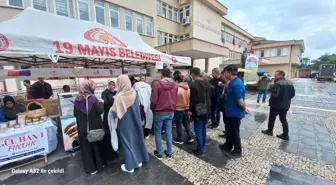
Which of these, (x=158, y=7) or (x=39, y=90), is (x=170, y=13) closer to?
(x=158, y=7)

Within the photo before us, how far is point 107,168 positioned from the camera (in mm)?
2791

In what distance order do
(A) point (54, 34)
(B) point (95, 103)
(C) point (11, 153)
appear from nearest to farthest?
1. (B) point (95, 103)
2. (C) point (11, 153)
3. (A) point (54, 34)

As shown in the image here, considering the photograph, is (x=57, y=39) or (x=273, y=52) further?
(x=273, y=52)

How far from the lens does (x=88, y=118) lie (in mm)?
2404

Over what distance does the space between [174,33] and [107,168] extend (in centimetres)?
1628

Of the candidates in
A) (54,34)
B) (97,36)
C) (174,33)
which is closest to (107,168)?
(54,34)

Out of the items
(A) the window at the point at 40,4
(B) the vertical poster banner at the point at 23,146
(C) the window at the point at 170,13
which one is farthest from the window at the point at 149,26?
(B) the vertical poster banner at the point at 23,146

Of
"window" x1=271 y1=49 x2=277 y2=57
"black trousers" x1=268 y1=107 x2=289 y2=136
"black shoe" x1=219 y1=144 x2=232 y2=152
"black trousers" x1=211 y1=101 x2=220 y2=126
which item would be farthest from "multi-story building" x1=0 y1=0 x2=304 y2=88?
"window" x1=271 y1=49 x2=277 y2=57

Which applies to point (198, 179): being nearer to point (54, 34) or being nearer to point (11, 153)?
point (11, 153)

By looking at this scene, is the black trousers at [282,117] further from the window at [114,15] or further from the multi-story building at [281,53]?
the multi-story building at [281,53]

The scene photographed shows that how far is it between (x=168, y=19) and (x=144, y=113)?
1477cm

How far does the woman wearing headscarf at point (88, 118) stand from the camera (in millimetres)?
2385

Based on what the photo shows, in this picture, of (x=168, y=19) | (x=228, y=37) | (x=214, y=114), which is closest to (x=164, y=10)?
(x=168, y=19)

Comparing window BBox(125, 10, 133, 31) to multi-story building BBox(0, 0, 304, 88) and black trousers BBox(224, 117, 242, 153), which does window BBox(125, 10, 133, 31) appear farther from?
black trousers BBox(224, 117, 242, 153)
